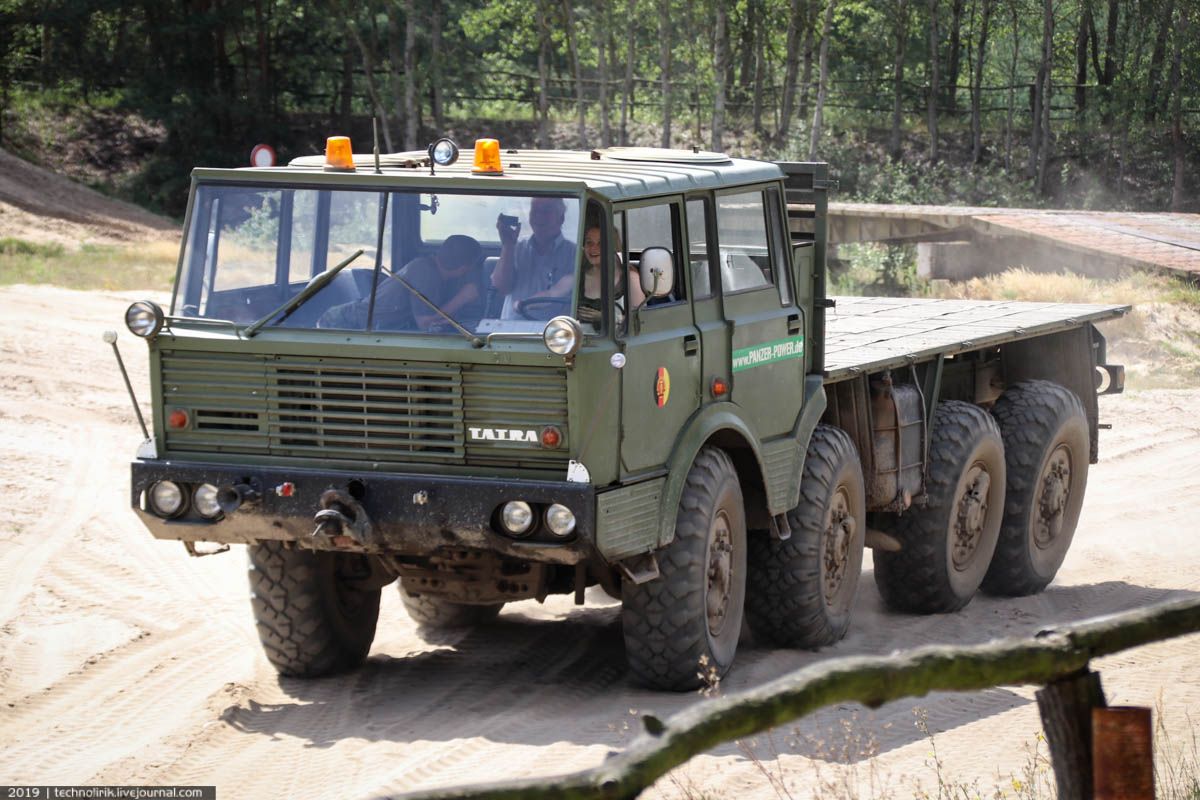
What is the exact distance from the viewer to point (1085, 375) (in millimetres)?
11570

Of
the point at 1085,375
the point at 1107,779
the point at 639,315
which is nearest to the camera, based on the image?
the point at 1107,779

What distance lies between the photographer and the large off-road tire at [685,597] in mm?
7512

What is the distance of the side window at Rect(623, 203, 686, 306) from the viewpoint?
7.32 m

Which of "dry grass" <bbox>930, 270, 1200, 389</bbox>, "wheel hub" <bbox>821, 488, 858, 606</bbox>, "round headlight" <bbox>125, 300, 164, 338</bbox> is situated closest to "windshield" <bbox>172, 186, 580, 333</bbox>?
"round headlight" <bbox>125, 300, 164, 338</bbox>

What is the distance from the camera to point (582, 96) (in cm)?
4194

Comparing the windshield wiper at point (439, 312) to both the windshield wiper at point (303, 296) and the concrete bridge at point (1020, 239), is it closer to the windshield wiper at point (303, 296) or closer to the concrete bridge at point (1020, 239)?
the windshield wiper at point (303, 296)

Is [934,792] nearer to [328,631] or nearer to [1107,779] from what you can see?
[1107,779]

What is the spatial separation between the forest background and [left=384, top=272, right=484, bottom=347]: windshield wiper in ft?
95.7

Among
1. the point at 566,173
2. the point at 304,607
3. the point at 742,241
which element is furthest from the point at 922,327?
the point at 304,607

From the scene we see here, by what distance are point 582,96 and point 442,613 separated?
33.8 metres

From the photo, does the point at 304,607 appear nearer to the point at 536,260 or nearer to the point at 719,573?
the point at 719,573

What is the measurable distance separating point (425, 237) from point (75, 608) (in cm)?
383

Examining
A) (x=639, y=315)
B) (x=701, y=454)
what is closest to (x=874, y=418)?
(x=701, y=454)

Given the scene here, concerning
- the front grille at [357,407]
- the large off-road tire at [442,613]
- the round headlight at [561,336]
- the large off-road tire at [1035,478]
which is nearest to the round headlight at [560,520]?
the front grille at [357,407]
